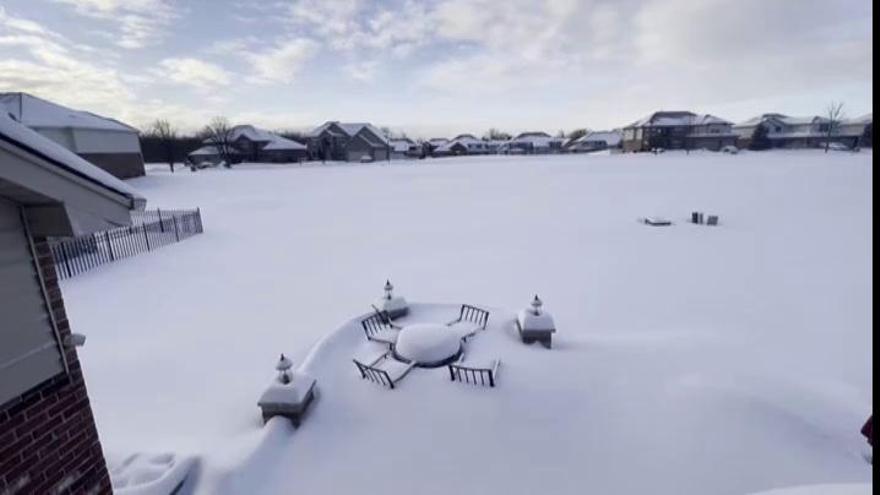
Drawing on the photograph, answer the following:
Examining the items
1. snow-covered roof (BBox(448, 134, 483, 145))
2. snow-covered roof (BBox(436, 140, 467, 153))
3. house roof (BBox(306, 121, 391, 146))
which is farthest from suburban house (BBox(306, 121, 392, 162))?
snow-covered roof (BBox(448, 134, 483, 145))

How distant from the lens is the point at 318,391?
6.75 m

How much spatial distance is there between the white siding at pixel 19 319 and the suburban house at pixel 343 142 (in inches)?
2791

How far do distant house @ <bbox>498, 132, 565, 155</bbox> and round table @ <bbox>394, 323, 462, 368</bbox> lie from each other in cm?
8921

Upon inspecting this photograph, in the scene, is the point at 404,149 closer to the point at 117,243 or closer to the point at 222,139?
the point at 222,139

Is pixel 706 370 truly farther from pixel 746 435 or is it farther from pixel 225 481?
pixel 225 481

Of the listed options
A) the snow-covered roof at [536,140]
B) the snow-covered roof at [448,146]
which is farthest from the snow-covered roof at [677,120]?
the snow-covered roof at [448,146]

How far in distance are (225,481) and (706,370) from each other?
7452 millimetres

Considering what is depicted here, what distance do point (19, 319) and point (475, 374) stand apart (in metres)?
5.65

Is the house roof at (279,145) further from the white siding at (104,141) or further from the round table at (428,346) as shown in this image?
the round table at (428,346)

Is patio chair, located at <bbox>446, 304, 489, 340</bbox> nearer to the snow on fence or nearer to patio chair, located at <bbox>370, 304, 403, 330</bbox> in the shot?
patio chair, located at <bbox>370, 304, 403, 330</bbox>

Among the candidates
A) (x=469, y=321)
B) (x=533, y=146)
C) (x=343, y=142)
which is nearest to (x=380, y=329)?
(x=469, y=321)

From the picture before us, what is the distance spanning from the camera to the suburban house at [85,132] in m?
34.4

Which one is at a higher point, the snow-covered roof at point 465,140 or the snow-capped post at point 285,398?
the snow-covered roof at point 465,140

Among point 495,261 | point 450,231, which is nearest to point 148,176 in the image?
point 450,231
